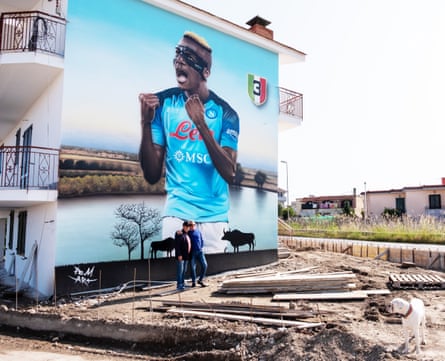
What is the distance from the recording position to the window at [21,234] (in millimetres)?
13028

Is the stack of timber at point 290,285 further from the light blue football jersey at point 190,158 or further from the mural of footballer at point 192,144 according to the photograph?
the light blue football jersey at point 190,158

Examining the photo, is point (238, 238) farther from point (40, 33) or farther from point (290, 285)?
point (40, 33)

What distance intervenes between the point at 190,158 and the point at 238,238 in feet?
11.1

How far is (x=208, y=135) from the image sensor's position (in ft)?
43.3

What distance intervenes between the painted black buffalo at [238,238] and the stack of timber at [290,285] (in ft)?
11.1

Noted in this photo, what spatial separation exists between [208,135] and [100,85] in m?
3.97

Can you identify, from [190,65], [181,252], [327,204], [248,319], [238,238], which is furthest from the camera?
[327,204]

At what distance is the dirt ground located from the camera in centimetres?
590

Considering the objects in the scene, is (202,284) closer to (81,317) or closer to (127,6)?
(81,317)

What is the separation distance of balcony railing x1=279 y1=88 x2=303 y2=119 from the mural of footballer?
303 centimetres

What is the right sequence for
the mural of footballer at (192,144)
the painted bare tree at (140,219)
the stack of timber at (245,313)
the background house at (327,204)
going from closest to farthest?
the stack of timber at (245,313), the painted bare tree at (140,219), the mural of footballer at (192,144), the background house at (327,204)

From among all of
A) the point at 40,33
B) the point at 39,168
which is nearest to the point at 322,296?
the point at 39,168

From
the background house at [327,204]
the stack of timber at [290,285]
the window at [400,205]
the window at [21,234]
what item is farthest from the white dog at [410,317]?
the background house at [327,204]

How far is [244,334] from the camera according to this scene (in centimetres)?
660
